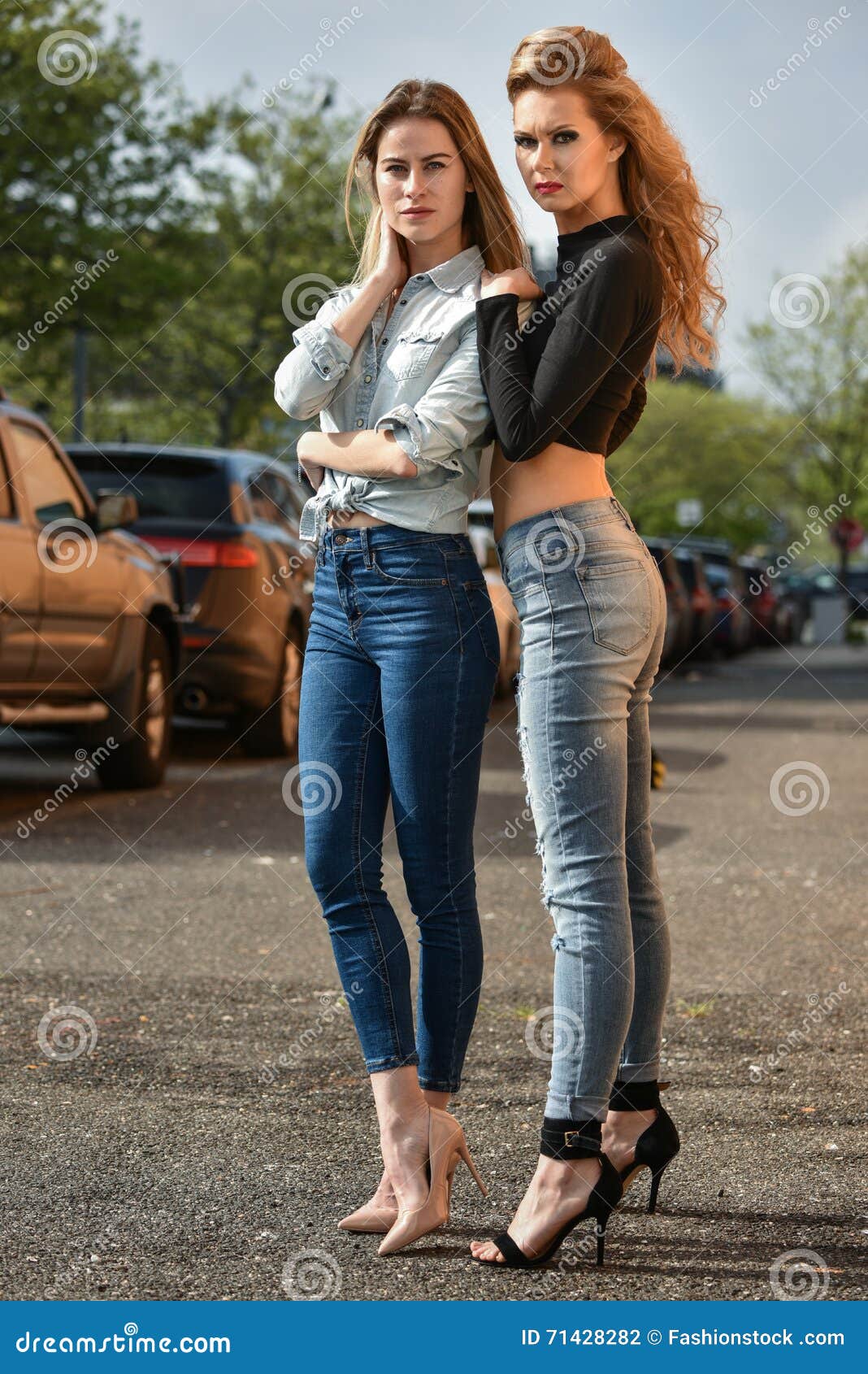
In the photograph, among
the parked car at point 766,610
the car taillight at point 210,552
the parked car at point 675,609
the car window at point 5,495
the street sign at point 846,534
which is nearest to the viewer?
the car window at point 5,495

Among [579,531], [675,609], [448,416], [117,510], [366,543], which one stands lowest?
[675,609]

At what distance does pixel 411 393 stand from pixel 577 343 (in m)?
0.36

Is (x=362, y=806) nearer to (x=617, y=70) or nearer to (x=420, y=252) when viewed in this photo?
(x=420, y=252)

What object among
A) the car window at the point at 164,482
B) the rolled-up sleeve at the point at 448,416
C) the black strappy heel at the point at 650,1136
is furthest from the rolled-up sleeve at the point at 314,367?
the car window at the point at 164,482

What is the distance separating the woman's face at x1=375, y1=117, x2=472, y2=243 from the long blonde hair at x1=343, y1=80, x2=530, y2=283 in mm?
20

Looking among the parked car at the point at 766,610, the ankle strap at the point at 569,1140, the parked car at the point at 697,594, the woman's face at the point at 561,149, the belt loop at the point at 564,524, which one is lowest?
the parked car at the point at 766,610

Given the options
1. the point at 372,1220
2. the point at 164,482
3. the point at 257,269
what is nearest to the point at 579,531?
the point at 372,1220

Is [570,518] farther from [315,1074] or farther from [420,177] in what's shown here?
[315,1074]

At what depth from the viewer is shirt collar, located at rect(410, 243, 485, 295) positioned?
11.1 ft

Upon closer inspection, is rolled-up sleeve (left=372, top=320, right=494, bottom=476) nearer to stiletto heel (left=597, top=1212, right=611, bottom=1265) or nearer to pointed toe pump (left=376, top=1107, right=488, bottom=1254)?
pointed toe pump (left=376, top=1107, right=488, bottom=1254)

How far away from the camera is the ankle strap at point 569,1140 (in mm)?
3160

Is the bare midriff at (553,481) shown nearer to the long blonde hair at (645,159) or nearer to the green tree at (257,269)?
the long blonde hair at (645,159)

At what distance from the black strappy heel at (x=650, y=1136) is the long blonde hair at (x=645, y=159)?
1.38 meters

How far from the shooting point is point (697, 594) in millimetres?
29781
